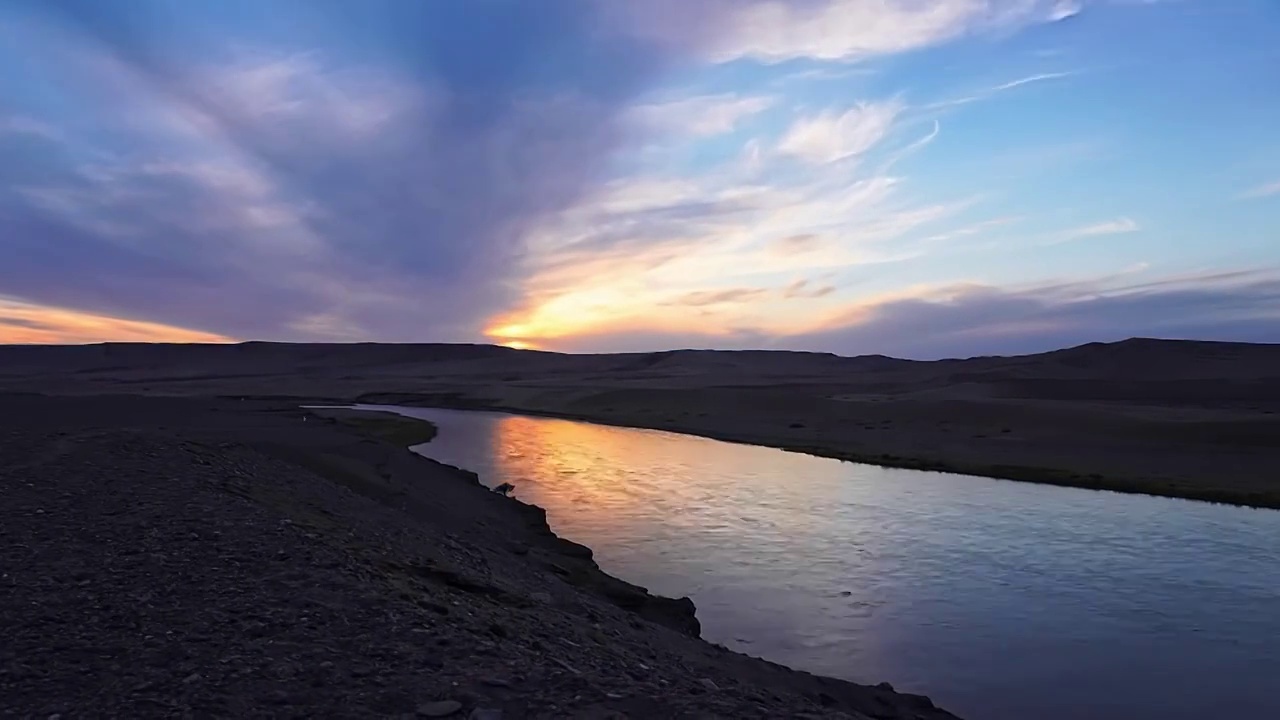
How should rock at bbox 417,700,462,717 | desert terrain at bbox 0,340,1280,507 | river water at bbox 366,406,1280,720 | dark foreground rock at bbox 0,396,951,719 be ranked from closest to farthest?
rock at bbox 417,700,462,717 → dark foreground rock at bbox 0,396,951,719 → river water at bbox 366,406,1280,720 → desert terrain at bbox 0,340,1280,507

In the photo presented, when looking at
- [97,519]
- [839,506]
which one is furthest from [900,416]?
[97,519]

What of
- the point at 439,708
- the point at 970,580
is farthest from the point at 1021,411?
the point at 439,708

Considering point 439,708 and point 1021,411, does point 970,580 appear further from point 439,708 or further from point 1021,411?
point 1021,411

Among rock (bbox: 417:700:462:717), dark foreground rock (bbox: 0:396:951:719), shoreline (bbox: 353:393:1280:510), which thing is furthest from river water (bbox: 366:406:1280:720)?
rock (bbox: 417:700:462:717)

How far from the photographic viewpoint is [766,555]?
1449cm

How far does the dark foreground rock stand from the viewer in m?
5.16

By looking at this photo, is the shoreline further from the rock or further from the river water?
the rock

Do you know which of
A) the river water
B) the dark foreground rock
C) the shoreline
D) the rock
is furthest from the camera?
the shoreline

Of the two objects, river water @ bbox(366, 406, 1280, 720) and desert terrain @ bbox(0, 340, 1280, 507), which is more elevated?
desert terrain @ bbox(0, 340, 1280, 507)

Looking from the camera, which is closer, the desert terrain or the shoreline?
the shoreline

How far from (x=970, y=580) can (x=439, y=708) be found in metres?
10.3

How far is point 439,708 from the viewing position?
498cm

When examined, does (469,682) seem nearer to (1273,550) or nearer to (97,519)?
(97,519)

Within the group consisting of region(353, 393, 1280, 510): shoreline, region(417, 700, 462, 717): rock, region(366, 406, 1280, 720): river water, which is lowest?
region(366, 406, 1280, 720): river water
